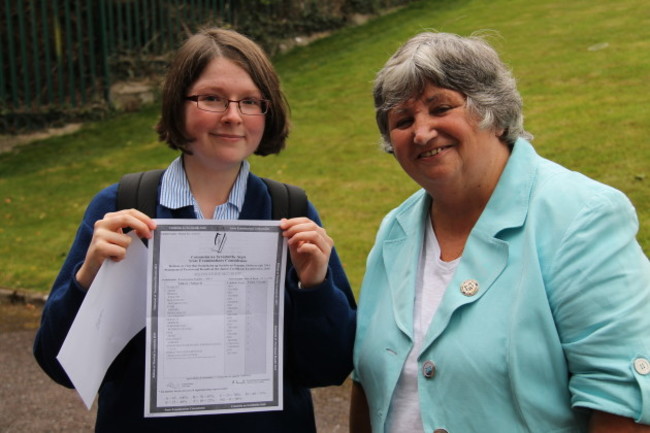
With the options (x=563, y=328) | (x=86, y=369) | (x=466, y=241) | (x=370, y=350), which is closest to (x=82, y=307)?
(x=86, y=369)

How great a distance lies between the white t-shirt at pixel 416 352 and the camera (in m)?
2.11

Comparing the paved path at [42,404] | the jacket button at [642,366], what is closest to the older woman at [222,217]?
the jacket button at [642,366]

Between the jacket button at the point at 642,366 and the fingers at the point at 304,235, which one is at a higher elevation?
the fingers at the point at 304,235

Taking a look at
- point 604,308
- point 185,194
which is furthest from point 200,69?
point 604,308

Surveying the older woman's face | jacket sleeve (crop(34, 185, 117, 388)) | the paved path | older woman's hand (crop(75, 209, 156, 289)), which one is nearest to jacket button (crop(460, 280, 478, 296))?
→ the older woman's face

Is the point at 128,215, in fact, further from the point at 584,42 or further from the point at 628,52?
the point at 584,42

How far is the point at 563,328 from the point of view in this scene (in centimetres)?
187

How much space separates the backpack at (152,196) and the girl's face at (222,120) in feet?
0.56

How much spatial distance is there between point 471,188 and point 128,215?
938mm

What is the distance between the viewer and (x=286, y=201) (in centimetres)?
239

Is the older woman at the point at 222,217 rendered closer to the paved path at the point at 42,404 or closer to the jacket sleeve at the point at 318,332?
the jacket sleeve at the point at 318,332

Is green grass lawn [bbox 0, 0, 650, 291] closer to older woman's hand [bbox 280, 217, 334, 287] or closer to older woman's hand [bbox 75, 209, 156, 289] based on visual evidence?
A: older woman's hand [bbox 280, 217, 334, 287]

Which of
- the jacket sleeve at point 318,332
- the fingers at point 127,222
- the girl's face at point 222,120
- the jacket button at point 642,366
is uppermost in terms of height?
the girl's face at point 222,120

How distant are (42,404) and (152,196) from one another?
320cm
